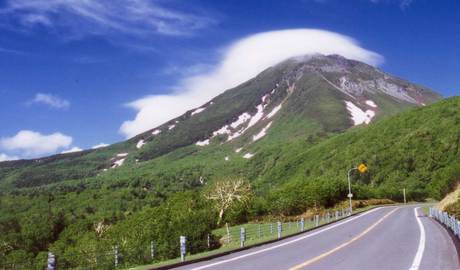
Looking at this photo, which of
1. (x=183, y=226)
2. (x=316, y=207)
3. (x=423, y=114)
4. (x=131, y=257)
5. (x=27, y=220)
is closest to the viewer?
(x=131, y=257)

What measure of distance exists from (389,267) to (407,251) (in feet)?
15.7

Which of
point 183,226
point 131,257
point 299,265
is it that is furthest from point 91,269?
point 183,226

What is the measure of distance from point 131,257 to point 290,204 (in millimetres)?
67349

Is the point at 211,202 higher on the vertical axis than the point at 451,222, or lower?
higher

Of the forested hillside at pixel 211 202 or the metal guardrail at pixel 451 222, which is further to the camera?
the forested hillside at pixel 211 202

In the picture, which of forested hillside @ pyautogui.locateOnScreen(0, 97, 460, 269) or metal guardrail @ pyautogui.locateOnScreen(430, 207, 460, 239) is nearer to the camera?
metal guardrail @ pyautogui.locateOnScreen(430, 207, 460, 239)

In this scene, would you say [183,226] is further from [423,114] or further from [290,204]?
[423,114]

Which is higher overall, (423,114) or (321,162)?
(423,114)

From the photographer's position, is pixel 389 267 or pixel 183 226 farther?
pixel 183 226

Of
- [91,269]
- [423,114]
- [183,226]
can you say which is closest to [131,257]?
[91,269]

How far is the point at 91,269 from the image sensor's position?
70.4 ft

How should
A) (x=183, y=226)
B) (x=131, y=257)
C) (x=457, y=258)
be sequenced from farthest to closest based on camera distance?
(x=183, y=226) < (x=131, y=257) < (x=457, y=258)

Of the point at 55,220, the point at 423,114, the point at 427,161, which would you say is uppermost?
the point at 423,114

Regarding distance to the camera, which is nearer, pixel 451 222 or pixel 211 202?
pixel 451 222
